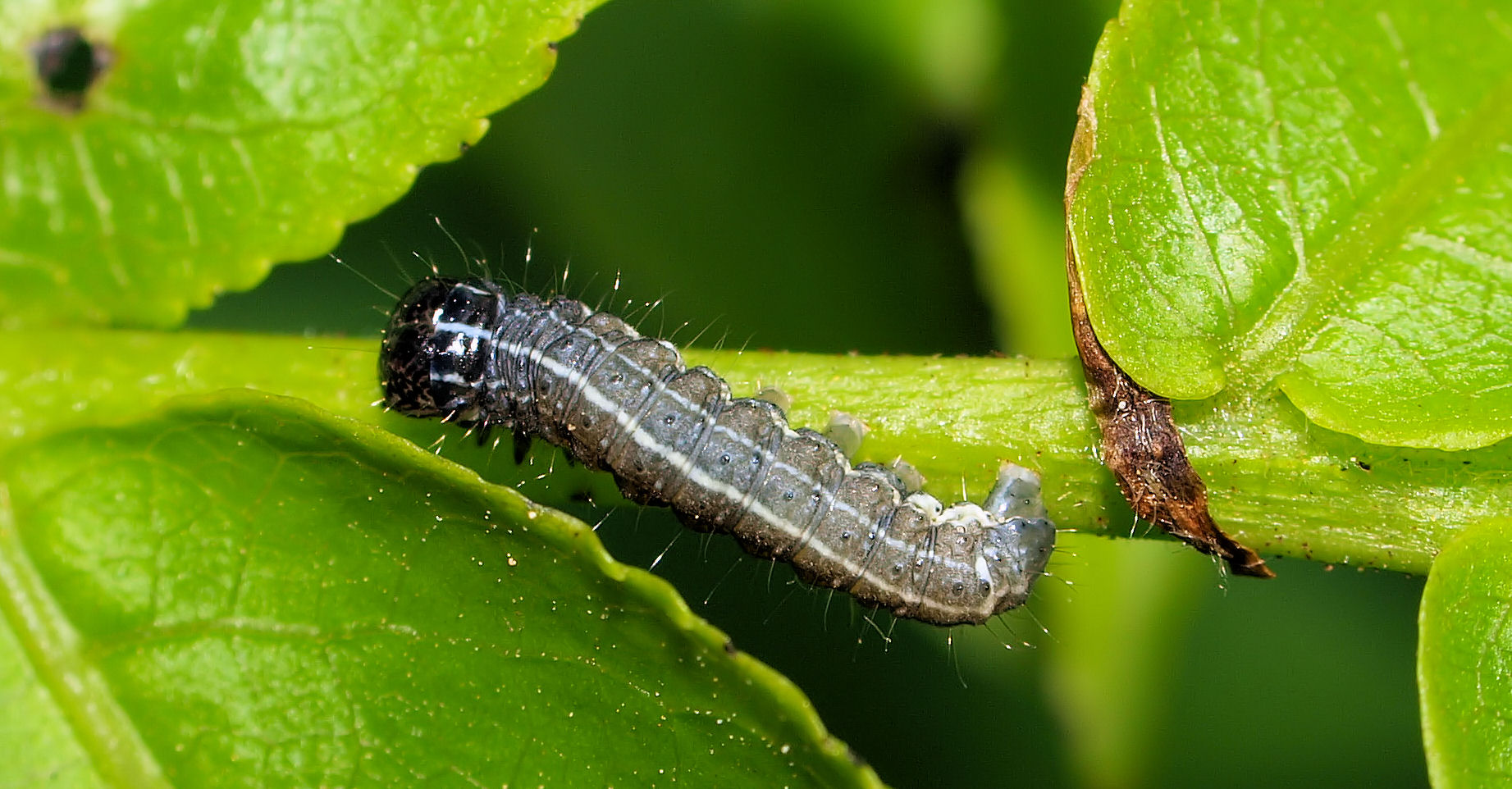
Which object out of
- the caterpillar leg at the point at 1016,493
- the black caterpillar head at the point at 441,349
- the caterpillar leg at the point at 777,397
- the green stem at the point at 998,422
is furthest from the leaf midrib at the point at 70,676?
the caterpillar leg at the point at 1016,493

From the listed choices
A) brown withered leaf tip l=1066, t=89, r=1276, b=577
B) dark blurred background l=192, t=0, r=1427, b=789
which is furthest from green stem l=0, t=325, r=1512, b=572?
dark blurred background l=192, t=0, r=1427, b=789

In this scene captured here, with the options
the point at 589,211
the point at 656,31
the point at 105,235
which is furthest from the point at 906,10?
the point at 105,235

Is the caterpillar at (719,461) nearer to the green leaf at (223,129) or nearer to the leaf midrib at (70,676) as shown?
the green leaf at (223,129)

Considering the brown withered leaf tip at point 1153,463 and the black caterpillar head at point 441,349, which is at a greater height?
the brown withered leaf tip at point 1153,463

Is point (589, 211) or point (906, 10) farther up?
point (906, 10)

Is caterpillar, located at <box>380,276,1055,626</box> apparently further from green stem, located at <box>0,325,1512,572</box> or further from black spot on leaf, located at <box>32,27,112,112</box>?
black spot on leaf, located at <box>32,27,112,112</box>

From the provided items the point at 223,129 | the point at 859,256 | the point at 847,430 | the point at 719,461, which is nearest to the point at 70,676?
the point at 223,129

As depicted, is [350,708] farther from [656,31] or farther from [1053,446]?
[656,31]
